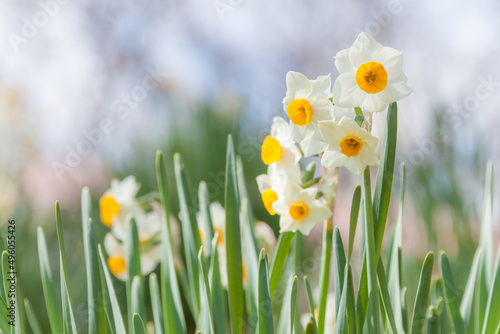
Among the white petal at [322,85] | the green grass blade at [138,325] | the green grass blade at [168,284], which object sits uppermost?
the white petal at [322,85]

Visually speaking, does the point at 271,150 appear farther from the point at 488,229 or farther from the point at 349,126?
the point at 488,229

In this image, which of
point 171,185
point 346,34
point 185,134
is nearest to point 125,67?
point 346,34

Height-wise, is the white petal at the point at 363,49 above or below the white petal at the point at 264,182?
above

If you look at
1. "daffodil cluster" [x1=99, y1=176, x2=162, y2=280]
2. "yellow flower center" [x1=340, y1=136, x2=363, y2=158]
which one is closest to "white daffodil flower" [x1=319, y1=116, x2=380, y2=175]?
"yellow flower center" [x1=340, y1=136, x2=363, y2=158]

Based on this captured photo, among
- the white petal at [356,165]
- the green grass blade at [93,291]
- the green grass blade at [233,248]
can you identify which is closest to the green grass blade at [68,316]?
the green grass blade at [93,291]

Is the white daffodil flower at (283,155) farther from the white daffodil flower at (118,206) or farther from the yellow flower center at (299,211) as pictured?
the white daffodil flower at (118,206)

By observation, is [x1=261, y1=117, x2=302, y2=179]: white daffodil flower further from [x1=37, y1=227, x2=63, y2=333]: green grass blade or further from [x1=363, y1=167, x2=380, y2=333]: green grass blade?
[x1=37, y1=227, x2=63, y2=333]: green grass blade

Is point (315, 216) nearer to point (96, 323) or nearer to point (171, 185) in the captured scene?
point (96, 323)
